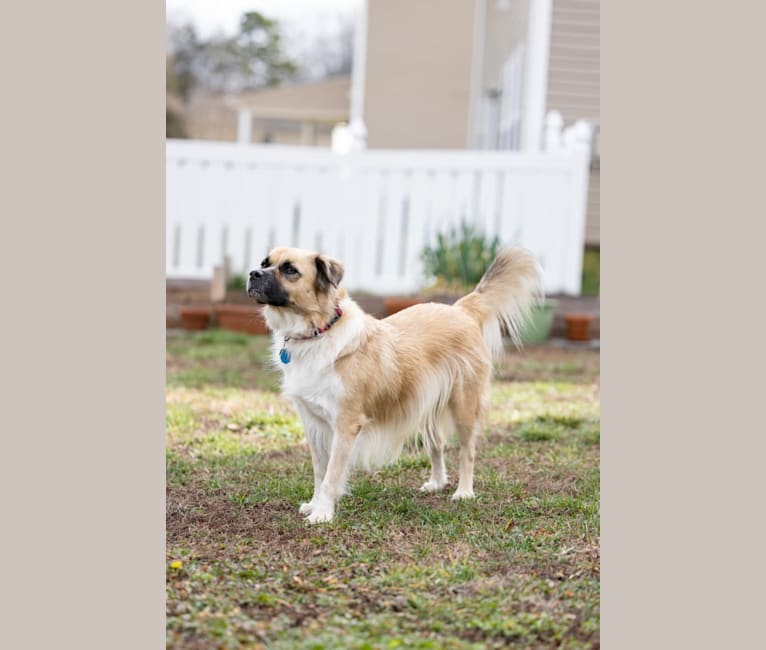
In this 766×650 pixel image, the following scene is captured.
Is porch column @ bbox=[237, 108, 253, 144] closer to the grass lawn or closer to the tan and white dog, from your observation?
the grass lawn

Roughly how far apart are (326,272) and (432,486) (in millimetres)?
1578

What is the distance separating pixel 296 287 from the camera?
15.7 feet

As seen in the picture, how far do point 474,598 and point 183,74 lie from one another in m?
37.5

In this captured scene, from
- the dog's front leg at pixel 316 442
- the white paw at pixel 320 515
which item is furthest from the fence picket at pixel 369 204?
the white paw at pixel 320 515

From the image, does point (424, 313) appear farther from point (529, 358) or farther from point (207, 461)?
point (529, 358)

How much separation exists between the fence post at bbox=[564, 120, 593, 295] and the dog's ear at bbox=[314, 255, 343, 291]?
7174mm

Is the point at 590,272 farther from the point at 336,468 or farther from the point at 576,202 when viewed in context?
the point at 336,468

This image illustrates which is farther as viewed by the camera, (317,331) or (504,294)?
(504,294)

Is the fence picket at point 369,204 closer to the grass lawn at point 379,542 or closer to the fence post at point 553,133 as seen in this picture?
the fence post at point 553,133

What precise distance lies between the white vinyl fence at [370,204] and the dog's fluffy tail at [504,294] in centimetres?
568

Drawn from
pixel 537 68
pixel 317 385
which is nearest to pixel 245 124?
pixel 537 68

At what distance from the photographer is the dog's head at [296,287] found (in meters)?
4.73

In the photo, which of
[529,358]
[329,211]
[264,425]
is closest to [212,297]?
Answer: [329,211]

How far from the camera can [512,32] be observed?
16.1 m
